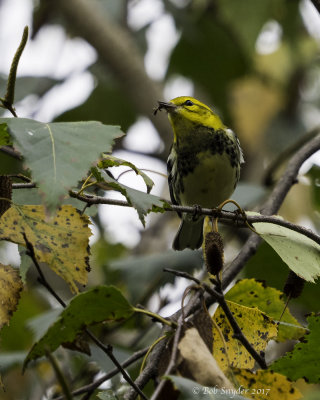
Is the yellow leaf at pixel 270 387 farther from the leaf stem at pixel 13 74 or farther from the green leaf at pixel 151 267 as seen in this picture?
the green leaf at pixel 151 267

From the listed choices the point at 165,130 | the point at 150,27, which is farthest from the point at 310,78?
the point at 165,130

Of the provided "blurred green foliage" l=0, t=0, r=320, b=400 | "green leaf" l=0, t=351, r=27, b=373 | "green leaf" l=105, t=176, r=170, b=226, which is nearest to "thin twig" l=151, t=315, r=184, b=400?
"green leaf" l=105, t=176, r=170, b=226

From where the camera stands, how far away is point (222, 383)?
126cm

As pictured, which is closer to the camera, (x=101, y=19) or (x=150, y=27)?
(x=101, y=19)

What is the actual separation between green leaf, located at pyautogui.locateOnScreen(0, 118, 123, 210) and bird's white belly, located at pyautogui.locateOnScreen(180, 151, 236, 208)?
1.55 metres

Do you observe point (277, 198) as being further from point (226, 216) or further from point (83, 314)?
point (83, 314)

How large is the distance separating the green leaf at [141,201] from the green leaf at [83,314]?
22 centimetres

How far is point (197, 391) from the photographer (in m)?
1.19

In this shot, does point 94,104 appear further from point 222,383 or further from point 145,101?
point 222,383

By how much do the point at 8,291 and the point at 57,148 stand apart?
40 centimetres

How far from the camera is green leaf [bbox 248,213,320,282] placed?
5.42 feet

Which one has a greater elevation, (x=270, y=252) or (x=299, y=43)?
(x=299, y=43)

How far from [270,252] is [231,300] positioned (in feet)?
2.68

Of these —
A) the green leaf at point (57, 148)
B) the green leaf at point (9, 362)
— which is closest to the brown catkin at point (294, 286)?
the green leaf at point (57, 148)
